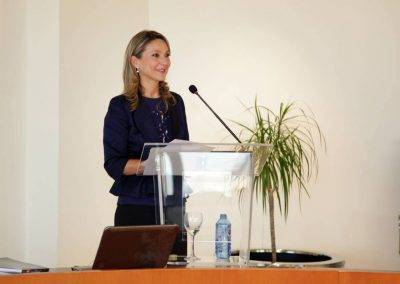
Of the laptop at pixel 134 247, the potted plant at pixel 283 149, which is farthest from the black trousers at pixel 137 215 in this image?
the potted plant at pixel 283 149

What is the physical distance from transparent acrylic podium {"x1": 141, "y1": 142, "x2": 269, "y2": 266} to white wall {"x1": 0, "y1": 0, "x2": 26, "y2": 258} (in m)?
2.32

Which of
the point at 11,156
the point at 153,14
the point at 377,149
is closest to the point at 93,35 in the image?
the point at 153,14

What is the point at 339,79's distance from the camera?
19.7ft

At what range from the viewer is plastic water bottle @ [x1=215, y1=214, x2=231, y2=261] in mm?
3102

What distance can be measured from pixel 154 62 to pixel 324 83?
7.94ft

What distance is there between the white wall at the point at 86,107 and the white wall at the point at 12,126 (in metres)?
0.25

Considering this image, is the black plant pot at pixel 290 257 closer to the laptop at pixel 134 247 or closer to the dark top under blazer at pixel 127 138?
the dark top under blazer at pixel 127 138

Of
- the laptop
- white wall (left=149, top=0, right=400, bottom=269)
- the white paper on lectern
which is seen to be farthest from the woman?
white wall (left=149, top=0, right=400, bottom=269)

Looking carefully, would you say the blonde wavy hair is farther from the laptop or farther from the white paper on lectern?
the laptop

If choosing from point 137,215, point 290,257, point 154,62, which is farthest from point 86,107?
point 137,215

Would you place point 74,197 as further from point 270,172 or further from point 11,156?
point 270,172

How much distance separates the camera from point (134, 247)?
2.68 meters

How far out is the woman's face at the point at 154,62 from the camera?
385 centimetres

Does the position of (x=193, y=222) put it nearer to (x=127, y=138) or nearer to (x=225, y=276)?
(x=225, y=276)
